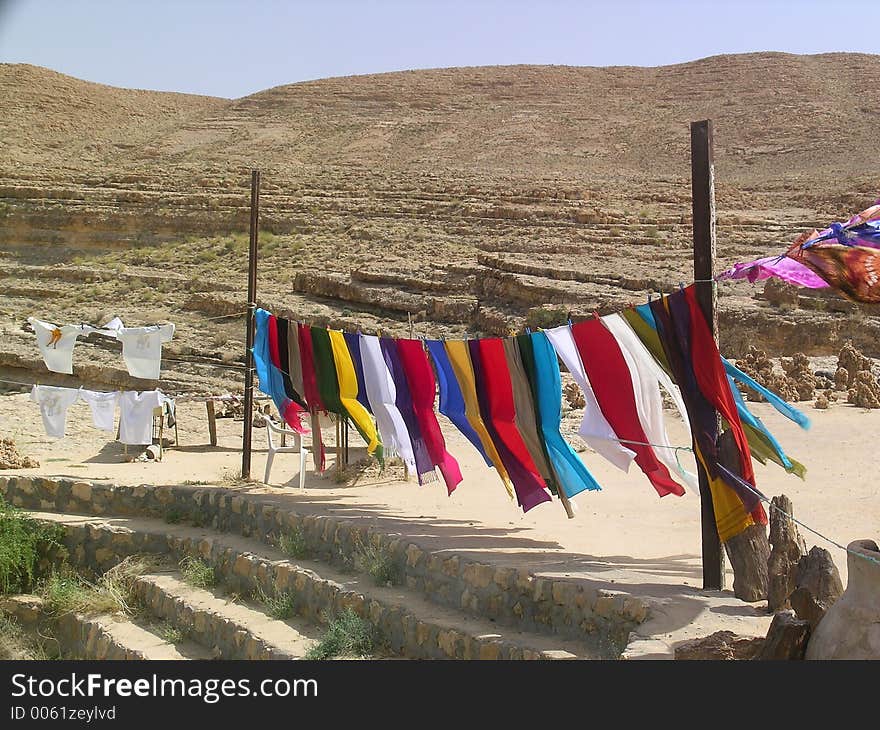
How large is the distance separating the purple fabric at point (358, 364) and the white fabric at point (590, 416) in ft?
7.92

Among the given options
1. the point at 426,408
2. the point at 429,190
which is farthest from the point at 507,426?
the point at 429,190

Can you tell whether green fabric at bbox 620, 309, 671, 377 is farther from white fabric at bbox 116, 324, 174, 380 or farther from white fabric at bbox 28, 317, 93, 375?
white fabric at bbox 28, 317, 93, 375

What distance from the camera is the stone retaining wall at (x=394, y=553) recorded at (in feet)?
22.4

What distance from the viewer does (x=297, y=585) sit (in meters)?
8.84

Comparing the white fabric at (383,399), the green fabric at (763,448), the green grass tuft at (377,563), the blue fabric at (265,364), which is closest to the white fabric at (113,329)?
the blue fabric at (265,364)

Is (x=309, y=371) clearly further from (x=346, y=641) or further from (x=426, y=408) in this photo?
(x=346, y=641)

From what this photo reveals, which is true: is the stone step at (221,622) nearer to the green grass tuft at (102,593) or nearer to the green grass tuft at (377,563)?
the green grass tuft at (102,593)

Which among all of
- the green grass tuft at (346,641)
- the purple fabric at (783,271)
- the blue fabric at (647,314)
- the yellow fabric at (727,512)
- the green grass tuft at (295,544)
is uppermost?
the purple fabric at (783,271)

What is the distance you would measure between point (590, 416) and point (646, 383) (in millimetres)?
542

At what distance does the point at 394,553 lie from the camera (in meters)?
8.62

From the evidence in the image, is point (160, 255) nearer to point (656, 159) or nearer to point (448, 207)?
point (448, 207)

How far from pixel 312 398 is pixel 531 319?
11.6 metres

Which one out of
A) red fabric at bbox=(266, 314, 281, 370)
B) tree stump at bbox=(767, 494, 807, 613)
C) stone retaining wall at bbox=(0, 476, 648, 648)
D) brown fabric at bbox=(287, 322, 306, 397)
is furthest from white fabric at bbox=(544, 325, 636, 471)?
red fabric at bbox=(266, 314, 281, 370)
